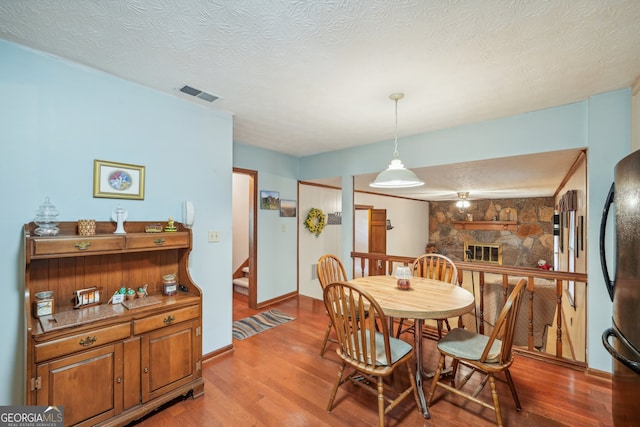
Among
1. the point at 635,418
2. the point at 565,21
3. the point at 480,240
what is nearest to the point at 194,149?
the point at 565,21

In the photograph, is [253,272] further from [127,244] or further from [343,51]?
[343,51]

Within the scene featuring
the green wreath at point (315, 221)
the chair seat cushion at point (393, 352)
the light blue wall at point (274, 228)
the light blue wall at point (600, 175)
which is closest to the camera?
the chair seat cushion at point (393, 352)

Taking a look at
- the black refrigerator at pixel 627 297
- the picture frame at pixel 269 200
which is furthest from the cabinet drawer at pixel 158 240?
the black refrigerator at pixel 627 297

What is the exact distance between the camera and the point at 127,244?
188 cm

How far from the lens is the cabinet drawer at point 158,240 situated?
1913 mm

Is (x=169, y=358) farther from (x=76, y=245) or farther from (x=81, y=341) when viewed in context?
(x=76, y=245)

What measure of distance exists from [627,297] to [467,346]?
0.97 metres

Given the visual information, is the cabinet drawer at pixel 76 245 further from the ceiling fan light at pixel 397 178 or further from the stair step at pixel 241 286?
the stair step at pixel 241 286

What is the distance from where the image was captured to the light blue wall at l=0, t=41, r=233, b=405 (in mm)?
1657

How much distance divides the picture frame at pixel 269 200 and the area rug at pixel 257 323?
5.10ft

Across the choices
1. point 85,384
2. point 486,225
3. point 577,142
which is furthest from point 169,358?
point 486,225

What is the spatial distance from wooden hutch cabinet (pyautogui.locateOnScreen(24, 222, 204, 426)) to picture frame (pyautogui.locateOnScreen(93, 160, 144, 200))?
242 mm

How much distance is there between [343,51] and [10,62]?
2054 millimetres

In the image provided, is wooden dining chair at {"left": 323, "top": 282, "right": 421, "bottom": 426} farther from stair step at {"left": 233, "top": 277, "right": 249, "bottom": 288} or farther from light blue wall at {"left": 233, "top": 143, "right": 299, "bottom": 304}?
stair step at {"left": 233, "top": 277, "right": 249, "bottom": 288}
